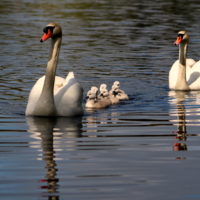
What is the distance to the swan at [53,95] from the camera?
37.1 feet

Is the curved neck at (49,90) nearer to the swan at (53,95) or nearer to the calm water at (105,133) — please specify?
the swan at (53,95)

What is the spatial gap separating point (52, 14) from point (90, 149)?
30.9 m

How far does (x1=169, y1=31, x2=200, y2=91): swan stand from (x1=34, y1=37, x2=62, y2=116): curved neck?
17.0ft

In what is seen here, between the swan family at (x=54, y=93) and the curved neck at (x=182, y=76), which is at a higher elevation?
the curved neck at (x=182, y=76)

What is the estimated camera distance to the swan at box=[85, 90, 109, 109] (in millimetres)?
13070

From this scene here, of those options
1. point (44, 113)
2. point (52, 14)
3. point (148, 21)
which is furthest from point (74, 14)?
point (44, 113)

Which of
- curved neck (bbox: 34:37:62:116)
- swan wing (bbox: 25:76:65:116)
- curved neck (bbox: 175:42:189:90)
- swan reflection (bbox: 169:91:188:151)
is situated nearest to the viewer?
swan reflection (bbox: 169:91:188:151)

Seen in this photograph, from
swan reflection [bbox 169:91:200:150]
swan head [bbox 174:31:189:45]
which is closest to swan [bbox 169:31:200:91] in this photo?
swan head [bbox 174:31:189:45]

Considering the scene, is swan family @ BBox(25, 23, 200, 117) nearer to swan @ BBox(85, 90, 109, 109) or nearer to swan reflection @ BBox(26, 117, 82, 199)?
swan @ BBox(85, 90, 109, 109)

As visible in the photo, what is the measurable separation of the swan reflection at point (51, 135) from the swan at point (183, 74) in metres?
4.92

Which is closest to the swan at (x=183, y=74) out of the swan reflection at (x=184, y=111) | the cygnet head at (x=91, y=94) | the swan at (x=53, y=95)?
the swan reflection at (x=184, y=111)

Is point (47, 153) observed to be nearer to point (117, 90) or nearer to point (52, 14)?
point (117, 90)

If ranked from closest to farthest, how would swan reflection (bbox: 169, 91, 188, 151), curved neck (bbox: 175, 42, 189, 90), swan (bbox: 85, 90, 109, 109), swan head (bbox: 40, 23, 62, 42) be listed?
swan reflection (bbox: 169, 91, 188, 151) < swan head (bbox: 40, 23, 62, 42) < swan (bbox: 85, 90, 109, 109) < curved neck (bbox: 175, 42, 189, 90)

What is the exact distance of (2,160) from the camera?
8281 millimetres
